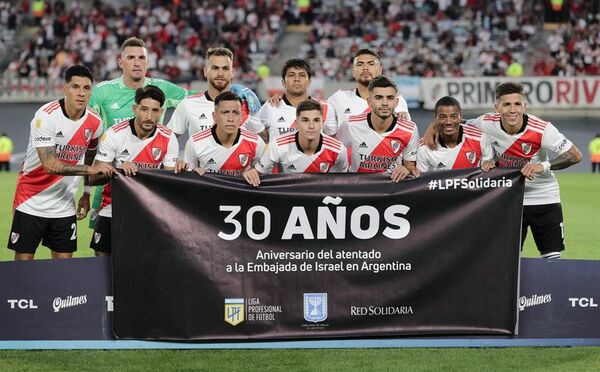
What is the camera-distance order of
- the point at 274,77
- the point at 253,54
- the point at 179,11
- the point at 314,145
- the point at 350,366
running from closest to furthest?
1. the point at 350,366
2. the point at 314,145
3. the point at 274,77
4. the point at 253,54
5. the point at 179,11

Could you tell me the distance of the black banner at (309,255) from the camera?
620cm

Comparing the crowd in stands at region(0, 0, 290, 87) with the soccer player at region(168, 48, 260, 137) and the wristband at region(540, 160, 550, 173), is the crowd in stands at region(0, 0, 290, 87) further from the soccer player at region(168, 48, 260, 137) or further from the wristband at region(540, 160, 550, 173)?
the wristband at region(540, 160, 550, 173)

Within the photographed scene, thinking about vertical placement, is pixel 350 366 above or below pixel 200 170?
below

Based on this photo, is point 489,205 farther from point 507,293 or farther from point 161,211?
point 161,211

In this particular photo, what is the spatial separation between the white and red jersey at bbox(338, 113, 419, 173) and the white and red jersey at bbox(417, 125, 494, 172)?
0.59 feet

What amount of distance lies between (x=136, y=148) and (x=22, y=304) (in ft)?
4.44

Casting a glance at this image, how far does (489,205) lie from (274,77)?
80.7 feet

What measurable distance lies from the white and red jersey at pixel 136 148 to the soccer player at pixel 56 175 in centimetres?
27

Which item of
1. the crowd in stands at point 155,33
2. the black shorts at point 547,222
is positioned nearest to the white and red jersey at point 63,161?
the black shorts at point 547,222

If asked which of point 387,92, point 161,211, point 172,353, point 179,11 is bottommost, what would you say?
point 172,353

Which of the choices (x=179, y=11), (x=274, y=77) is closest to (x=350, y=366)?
(x=274, y=77)

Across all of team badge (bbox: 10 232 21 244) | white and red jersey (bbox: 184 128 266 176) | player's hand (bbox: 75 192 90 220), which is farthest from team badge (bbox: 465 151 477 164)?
team badge (bbox: 10 232 21 244)

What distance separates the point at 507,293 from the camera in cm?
632

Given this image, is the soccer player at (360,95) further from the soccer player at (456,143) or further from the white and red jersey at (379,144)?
the soccer player at (456,143)
